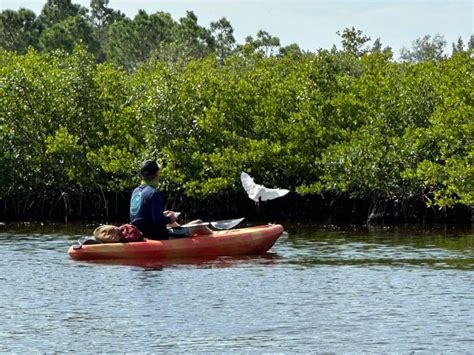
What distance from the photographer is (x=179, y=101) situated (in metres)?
37.3

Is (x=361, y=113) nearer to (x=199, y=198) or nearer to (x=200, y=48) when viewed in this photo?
(x=199, y=198)

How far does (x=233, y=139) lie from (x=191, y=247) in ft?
42.2

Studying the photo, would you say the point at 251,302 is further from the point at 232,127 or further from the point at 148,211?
the point at 232,127

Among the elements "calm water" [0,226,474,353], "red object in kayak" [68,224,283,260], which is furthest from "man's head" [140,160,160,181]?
"calm water" [0,226,474,353]

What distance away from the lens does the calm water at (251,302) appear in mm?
16547

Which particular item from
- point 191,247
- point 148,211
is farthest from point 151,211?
point 191,247

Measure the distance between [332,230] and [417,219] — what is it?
3.21 metres

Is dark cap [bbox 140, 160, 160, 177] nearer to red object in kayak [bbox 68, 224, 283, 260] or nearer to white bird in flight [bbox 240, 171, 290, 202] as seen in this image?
red object in kayak [bbox 68, 224, 283, 260]

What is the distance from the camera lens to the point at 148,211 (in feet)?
78.8

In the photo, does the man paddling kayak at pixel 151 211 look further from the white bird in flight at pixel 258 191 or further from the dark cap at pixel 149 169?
the white bird in flight at pixel 258 191

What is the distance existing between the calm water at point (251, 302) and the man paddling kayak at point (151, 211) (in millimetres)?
648

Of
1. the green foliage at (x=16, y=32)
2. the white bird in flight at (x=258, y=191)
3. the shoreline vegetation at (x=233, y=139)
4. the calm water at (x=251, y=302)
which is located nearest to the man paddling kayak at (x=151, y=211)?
the calm water at (x=251, y=302)

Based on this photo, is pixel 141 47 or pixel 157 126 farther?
pixel 141 47

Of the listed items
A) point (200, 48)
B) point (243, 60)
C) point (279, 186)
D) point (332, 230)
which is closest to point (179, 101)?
point (279, 186)
